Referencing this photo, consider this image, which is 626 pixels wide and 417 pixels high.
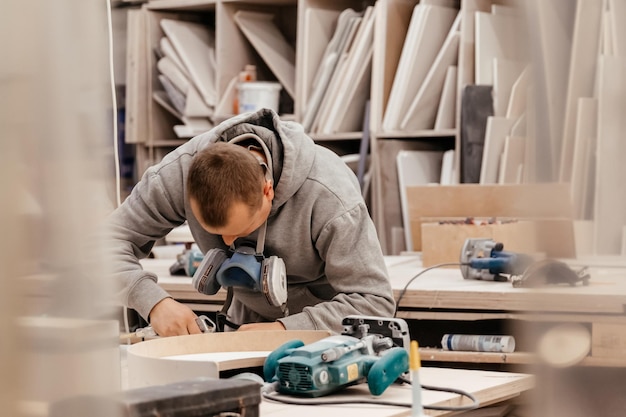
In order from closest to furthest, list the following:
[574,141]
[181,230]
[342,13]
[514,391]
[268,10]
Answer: [574,141], [514,391], [181,230], [342,13], [268,10]

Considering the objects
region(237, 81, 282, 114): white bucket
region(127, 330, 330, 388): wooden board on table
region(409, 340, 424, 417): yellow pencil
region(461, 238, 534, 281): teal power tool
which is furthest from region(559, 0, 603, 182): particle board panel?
region(237, 81, 282, 114): white bucket

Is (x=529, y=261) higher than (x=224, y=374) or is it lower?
higher

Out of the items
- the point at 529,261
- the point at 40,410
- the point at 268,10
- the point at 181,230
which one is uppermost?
the point at 268,10

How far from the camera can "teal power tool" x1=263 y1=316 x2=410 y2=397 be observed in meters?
1.55

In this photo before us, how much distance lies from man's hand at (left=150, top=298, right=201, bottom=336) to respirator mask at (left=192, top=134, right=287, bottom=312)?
88 millimetres

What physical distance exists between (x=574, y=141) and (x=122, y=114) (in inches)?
185

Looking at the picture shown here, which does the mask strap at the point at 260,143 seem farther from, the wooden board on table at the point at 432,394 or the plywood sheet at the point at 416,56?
the plywood sheet at the point at 416,56

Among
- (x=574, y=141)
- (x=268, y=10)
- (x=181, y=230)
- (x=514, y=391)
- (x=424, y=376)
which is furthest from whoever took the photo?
(x=268, y=10)

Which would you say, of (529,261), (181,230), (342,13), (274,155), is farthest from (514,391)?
(342,13)

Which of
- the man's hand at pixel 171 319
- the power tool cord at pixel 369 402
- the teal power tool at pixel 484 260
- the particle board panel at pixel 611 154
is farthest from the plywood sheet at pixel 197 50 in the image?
the particle board panel at pixel 611 154

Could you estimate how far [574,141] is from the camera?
52cm

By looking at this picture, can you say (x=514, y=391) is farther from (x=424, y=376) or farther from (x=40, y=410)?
(x=40, y=410)

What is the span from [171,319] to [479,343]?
2.64 ft

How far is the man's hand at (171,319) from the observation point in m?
2.11
